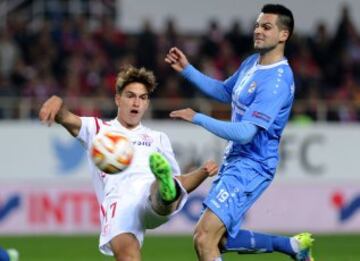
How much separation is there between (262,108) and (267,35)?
2.05ft

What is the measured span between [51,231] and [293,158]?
152 inches

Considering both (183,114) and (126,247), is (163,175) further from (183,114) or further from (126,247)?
(126,247)

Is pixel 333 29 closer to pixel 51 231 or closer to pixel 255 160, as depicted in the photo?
pixel 51 231

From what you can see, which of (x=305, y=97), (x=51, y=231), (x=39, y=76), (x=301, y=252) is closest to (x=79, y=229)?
(x=51, y=231)

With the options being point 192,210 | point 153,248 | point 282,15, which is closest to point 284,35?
point 282,15

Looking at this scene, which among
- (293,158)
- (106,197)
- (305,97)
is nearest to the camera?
(106,197)

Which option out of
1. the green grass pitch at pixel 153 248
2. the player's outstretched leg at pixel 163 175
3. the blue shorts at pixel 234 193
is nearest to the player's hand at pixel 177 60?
the blue shorts at pixel 234 193

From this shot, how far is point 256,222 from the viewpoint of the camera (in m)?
18.5

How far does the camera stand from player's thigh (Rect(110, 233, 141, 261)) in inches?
353

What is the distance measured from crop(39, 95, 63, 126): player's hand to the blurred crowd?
399 inches

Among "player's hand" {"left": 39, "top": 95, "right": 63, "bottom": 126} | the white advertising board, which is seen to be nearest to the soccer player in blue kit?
"player's hand" {"left": 39, "top": 95, "right": 63, "bottom": 126}

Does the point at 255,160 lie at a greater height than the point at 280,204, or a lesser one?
greater

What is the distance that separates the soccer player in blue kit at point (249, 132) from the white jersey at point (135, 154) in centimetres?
46

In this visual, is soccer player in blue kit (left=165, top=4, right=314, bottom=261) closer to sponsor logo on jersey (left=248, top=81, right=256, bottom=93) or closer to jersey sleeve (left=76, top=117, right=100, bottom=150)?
sponsor logo on jersey (left=248, top=81, right=256, bottom=93)
